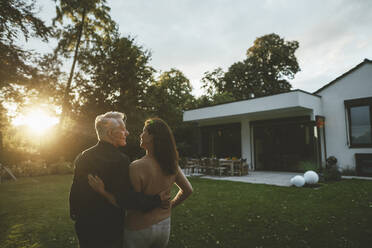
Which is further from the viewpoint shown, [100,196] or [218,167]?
[218,167]

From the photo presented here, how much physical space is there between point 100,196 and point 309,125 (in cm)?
1308

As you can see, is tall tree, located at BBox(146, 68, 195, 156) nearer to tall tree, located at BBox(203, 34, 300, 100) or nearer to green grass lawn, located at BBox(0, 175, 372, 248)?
tall tree, located at BBox(203, 34, 300, 100)

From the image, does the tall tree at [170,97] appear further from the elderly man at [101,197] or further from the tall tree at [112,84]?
the elderly man at [101,197]

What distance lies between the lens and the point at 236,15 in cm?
959

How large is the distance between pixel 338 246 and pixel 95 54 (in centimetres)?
1870

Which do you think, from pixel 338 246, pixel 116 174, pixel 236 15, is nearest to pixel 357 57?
pixel 236 15

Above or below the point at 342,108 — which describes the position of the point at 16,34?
above

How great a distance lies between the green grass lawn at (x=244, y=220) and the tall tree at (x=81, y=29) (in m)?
11.7

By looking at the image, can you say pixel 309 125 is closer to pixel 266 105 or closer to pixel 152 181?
pixel 266 105

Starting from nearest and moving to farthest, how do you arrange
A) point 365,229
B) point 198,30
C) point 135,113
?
point 365,229, point 198,30, point 135,113

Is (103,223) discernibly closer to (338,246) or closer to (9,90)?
(338,246)

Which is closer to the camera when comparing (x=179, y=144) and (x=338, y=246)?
(x=338, y=246)

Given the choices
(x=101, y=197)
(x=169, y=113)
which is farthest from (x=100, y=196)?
(x=169, y=113)

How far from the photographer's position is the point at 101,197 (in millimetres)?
1693
